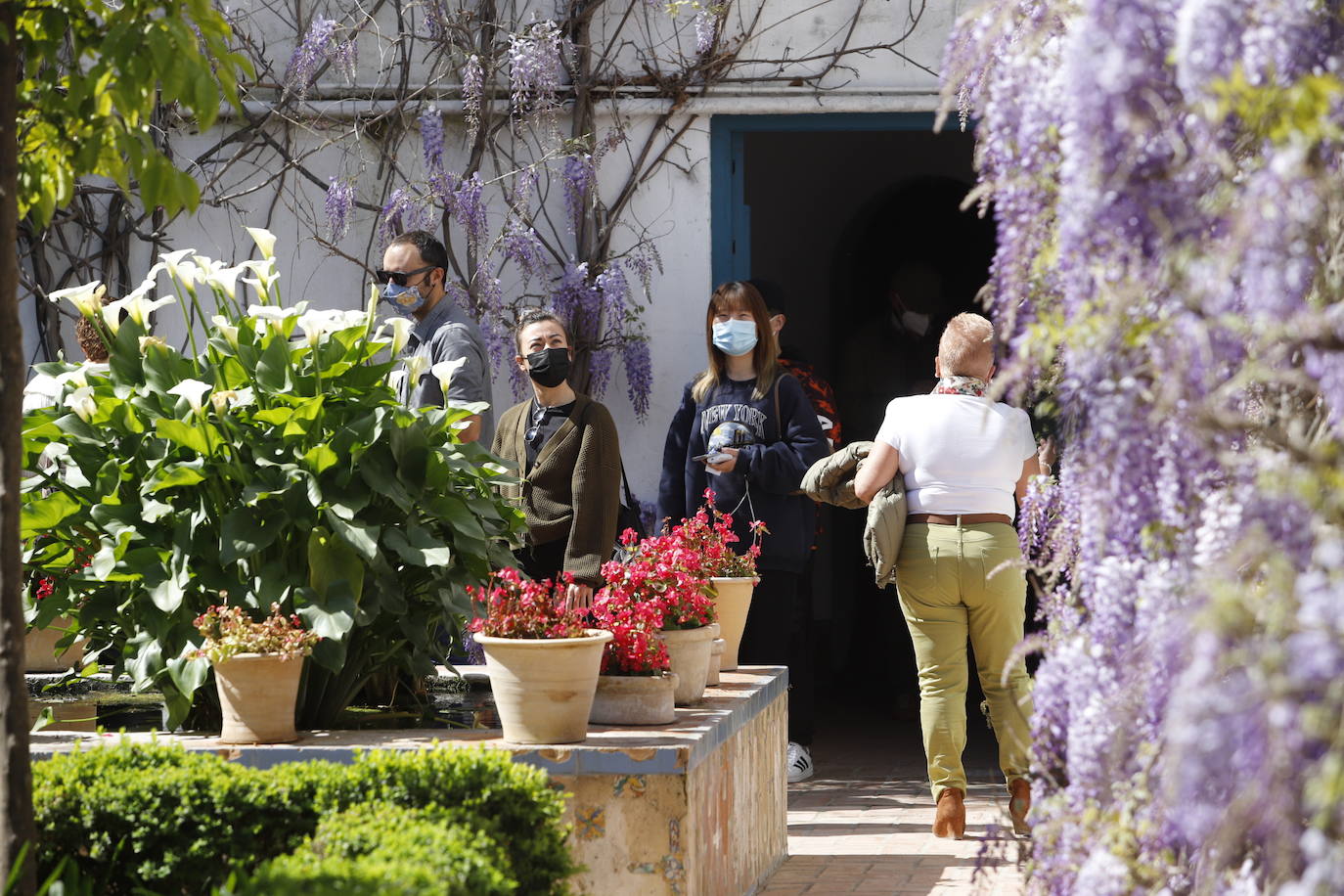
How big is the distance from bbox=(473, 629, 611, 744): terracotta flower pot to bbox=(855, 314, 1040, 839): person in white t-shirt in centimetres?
178

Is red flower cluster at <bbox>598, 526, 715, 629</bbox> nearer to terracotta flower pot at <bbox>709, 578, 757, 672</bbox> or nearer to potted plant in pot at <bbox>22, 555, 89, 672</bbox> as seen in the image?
terracotta flower pot at <bbox>709, 578, 757, 672</bbox>

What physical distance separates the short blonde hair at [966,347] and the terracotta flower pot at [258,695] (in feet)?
7.85

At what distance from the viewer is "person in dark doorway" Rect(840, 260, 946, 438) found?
29.7 ft

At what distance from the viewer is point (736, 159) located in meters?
7.16

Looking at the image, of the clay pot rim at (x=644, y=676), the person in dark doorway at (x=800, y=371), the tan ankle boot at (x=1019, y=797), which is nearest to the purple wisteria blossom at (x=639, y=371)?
the person in dark doorway at (x=800, y=371)

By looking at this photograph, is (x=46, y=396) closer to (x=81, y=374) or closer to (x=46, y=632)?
(x=81, y=374)

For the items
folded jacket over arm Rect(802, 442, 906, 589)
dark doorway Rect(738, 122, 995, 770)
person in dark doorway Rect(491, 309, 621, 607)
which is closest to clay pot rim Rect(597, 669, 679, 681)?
person in dark doorway Rect(491, 309, 621, 607)

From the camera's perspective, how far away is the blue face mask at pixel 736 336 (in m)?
5.92

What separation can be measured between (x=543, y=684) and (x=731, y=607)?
1.42m

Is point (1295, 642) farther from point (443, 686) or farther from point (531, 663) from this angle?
point (443, 686)

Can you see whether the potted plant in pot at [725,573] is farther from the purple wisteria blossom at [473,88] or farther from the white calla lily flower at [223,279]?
the purple wisteria blossom at [473,88]

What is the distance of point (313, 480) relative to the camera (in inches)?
142

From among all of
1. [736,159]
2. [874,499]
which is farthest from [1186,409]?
[736,159]

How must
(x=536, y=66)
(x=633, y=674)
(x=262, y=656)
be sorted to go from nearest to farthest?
(x=262, y=656) → (x=633, y=674) → (x=536, y=66)
